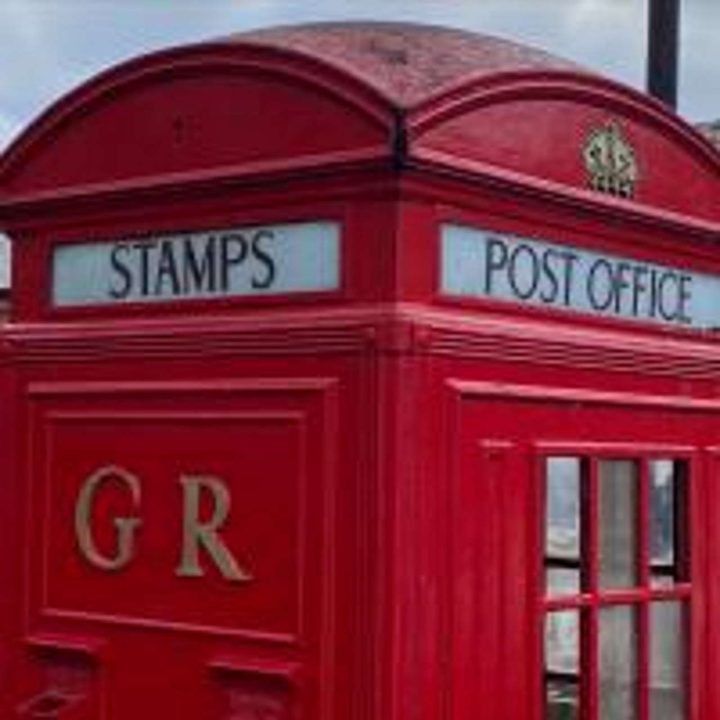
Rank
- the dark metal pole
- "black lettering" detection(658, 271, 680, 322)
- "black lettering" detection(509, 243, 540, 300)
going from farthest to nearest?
the dark metal pole < "black lettering" detection(658, 271, 680, 322) < "black lettering" detection(509, 243, 540, 300)

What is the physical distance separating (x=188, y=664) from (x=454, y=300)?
794 millimetres

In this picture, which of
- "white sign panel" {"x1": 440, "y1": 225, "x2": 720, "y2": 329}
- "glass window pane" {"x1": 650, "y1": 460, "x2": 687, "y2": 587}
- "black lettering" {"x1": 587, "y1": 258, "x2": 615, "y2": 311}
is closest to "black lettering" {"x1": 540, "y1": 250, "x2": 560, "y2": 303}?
"white sign panel" {"x1": 440, "y1": 225, "x2": 720, "y2": 329}

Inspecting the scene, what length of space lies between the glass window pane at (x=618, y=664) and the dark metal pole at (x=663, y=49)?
3134 millimetres

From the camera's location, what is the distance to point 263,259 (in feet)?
9.88

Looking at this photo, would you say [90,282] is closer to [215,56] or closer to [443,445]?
[215,56]

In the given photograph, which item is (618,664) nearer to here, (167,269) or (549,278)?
(549,278)

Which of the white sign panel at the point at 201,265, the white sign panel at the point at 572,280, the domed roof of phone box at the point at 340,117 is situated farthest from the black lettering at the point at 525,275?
the white sign panel at the point at 201,265

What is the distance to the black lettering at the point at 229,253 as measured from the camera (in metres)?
3.04

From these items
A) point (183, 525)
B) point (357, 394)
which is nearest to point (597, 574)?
point (357, 394)

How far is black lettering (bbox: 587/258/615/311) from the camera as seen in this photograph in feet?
10.7

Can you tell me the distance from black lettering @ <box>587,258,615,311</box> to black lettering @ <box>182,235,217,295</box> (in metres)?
0.71

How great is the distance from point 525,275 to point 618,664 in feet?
2.52

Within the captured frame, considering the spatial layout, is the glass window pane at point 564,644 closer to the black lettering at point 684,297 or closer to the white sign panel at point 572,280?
the white sign panel at point 572,280

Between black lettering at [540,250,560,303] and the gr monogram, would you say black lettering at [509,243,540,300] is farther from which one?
the gr monogram
